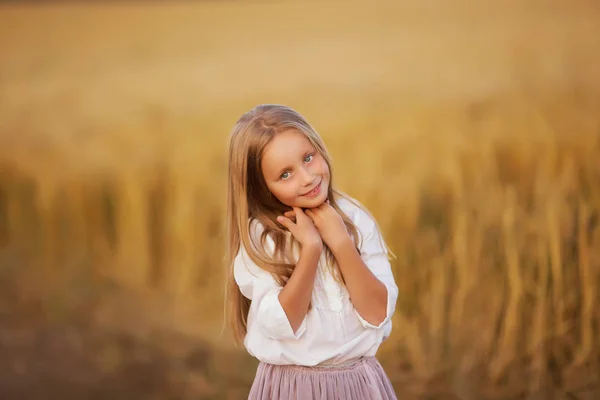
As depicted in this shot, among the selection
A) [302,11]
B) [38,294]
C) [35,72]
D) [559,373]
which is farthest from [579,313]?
[35,72]

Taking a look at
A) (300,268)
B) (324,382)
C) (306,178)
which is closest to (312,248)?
(300,268)

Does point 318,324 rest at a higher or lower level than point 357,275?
lower

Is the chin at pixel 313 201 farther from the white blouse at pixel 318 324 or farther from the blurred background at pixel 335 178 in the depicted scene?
the blurred background at pixel 335 178

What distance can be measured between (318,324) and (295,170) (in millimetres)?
339

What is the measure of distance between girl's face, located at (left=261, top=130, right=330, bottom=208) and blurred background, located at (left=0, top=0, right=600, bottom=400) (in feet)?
6.40

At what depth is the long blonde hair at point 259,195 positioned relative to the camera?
1.91m

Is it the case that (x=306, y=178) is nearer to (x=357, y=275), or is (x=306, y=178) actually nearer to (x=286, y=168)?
(x=286, y=168)

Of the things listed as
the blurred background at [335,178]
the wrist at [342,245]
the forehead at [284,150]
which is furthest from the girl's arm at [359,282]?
the blurred background at [335,178]

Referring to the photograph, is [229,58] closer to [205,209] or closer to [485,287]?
[205,209]

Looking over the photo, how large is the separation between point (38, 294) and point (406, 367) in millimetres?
1736

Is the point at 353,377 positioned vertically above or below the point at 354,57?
below

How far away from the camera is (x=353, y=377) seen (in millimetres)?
1950

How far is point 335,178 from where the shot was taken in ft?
12.7

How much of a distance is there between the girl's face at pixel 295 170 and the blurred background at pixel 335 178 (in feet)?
6.40
